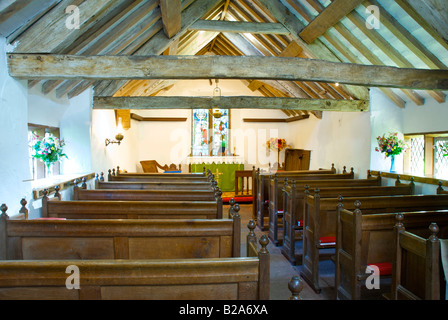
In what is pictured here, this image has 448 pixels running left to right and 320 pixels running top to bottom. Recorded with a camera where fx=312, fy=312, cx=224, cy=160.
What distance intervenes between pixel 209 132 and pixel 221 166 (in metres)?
1.67

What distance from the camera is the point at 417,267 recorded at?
6.87 ft

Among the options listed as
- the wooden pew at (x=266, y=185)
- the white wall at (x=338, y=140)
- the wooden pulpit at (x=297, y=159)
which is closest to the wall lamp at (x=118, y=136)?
the wooden pew at (x=266, y=185)

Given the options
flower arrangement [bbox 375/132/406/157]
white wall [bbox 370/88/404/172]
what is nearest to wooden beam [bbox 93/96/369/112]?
white wall [bbox 370/88/404/172]

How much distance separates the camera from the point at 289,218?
4.32 m

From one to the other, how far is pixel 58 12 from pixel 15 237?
82.0 inches

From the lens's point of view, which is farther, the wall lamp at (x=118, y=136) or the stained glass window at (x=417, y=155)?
the wall lamp at (x=118, y=136)

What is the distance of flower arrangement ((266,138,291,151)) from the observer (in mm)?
10336

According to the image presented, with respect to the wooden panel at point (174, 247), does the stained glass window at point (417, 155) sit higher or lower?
higher

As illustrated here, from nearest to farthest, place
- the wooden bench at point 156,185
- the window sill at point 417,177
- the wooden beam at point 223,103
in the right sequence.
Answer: the window sill at point 417,177 < the wooden bench at point 156,185 < the wooden beam at point 223,103

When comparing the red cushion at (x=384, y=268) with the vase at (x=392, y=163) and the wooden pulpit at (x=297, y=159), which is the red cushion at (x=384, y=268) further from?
the wooden pulpit at (x=297, y=159)

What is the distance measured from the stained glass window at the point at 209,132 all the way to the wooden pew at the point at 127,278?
9.08 metres

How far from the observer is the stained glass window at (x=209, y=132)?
415 inches
